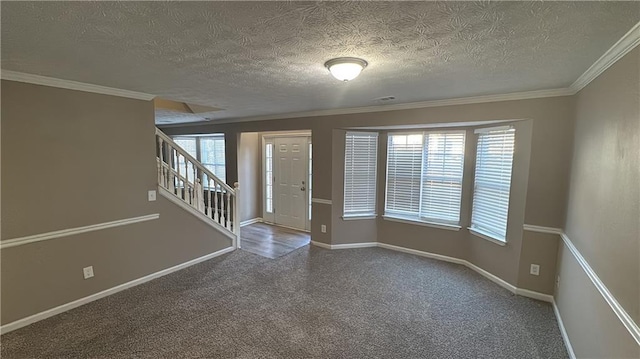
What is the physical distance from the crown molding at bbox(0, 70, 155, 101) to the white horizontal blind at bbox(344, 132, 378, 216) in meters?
2.80

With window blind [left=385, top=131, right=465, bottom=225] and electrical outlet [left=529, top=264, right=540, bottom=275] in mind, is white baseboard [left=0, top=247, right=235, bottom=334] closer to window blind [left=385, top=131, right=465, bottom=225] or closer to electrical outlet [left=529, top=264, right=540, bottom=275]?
window blind [left=385, top=131, right=465, bottom=225]

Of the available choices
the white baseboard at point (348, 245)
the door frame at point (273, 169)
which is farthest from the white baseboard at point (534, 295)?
the door frame at point (273, 169)

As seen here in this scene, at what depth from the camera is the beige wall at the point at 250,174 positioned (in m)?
5.86

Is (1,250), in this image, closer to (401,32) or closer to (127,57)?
(127,57)

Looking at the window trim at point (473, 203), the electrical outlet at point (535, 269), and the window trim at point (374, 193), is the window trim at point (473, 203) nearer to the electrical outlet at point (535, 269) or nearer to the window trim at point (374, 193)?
the electrical outlet at point (535, 269)

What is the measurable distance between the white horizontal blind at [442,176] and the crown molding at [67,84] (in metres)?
3.75

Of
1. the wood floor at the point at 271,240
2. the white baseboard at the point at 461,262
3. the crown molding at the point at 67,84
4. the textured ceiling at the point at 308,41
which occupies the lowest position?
the wood floor at the point at 271,240

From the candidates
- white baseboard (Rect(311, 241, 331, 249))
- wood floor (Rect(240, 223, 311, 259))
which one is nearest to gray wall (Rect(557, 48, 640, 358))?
white baseboard (Rect(311, 241, 331, 249))

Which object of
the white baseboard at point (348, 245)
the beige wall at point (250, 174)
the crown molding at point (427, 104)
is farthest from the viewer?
the beige wall at point (250, 174)

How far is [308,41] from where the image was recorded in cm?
170

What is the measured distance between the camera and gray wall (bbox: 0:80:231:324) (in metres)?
2.46

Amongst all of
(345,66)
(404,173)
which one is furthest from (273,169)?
(345,66)

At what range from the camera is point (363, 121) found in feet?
13.9

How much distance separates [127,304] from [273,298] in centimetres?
147
